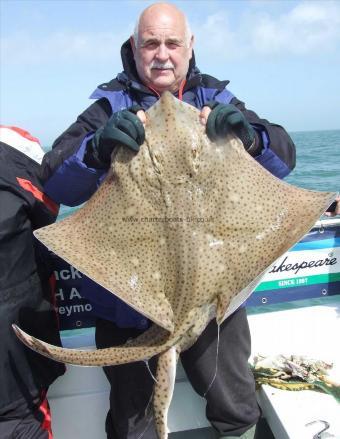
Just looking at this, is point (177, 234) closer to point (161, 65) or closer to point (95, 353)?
point (95, 353)

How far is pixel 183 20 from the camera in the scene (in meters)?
2.68

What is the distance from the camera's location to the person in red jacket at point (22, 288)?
2.68 m

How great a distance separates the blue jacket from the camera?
100 inches

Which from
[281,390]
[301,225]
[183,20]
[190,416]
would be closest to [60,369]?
[190,416]

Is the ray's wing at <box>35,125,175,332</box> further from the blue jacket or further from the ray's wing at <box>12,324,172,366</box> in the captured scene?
the blue jacket

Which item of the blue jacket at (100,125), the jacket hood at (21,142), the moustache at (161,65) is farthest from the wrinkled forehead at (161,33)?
the jacket hood at (21,142)

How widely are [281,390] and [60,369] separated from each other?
166cm

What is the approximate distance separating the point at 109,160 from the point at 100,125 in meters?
0.49

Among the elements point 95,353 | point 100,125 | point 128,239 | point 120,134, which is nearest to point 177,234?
point 128,239

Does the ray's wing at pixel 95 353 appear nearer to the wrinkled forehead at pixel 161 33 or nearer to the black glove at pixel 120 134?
the black glove at pixel 120 134

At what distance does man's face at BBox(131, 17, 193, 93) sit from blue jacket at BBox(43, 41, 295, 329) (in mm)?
101

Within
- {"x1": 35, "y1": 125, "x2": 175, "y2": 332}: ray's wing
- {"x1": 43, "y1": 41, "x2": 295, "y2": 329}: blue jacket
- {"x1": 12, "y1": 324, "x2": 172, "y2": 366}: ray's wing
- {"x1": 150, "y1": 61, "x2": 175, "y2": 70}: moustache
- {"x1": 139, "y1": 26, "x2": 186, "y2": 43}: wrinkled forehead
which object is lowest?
{"x1": 12, "y1": 324, "x2": 172, "y2": 366}: ray's wing

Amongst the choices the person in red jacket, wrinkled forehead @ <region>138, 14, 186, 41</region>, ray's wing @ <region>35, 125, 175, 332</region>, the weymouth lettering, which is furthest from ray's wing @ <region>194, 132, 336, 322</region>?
the weymouth lettering

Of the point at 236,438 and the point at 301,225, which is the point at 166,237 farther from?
the point at 236,438
